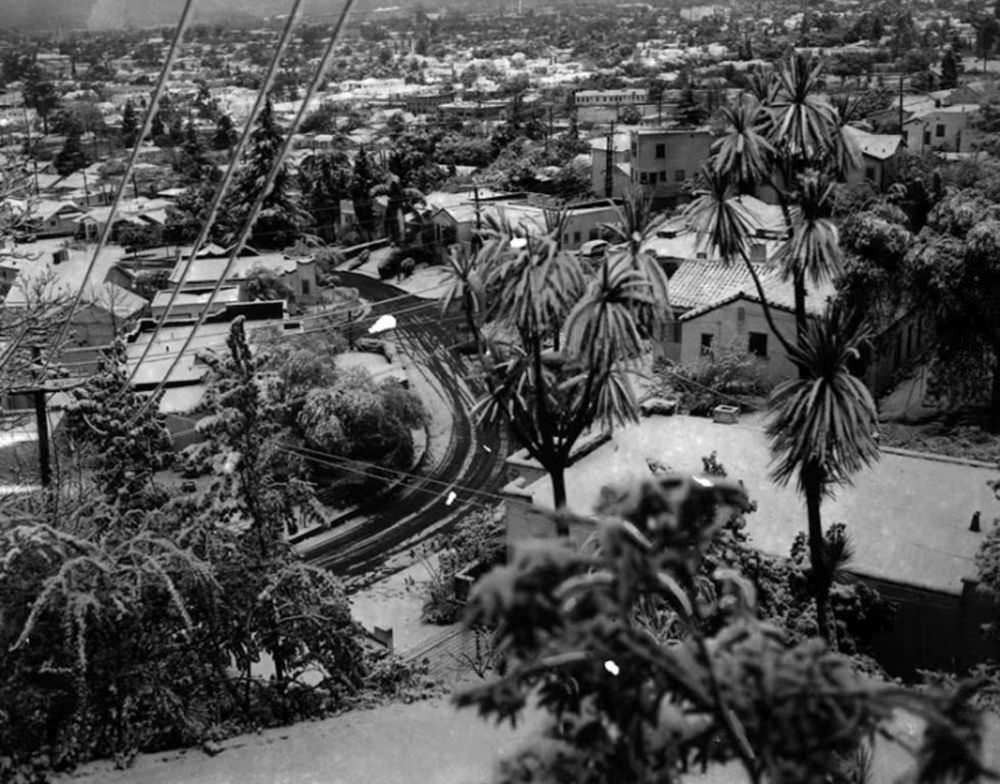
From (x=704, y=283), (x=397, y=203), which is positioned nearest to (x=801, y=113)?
(x=704, y=283)

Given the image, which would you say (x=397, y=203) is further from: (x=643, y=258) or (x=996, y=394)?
(x=643, y=258)

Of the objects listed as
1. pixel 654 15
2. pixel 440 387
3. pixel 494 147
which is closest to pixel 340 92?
pixel 494 147

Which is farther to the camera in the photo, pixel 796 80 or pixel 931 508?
pixel 931 508

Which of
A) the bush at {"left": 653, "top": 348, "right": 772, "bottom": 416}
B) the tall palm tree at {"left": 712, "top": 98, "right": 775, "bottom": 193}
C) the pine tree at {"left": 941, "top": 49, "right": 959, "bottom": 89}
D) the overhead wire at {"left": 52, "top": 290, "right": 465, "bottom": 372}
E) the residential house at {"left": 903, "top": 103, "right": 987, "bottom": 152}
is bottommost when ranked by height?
the overhead wire at {"left": 52, "top": 290, "right": 465, "bottom": 372}

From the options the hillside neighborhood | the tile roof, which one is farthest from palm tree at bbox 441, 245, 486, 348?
the tile roof

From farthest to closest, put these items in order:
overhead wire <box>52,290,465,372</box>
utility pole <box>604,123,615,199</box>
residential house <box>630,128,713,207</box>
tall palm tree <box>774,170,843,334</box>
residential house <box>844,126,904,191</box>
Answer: utility pole <box>604,123,615,199</box> < residential house <box>630,128,713,207</box> < residential house <box>844,126,904,191</box> < overhead wire <box>52,290,465,372</box> < tall palm tree <box>774,170,843,334</box>

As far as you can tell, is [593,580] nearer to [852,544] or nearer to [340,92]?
[852,544]

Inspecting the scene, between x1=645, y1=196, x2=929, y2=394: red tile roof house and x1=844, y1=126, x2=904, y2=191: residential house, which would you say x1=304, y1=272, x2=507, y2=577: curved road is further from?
x1=844, y1=126, x2=904, y2=191: residential house
